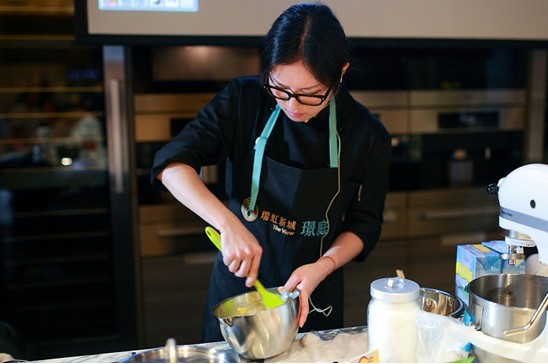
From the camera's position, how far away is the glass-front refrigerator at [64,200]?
2.56 m

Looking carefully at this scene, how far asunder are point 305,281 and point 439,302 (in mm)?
292

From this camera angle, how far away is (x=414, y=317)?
1100mm

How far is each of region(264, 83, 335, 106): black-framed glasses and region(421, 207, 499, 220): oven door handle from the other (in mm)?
1685

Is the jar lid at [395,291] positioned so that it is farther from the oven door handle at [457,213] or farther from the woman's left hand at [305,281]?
the oven door handle at [457,213]

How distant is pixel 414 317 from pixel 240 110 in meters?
0.77

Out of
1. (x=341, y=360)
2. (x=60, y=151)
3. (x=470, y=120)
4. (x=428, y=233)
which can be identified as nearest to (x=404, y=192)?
(x=428, y=233)

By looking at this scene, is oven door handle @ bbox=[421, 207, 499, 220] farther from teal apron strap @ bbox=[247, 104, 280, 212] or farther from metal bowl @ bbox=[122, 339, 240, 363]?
metal bowl @ bbox=[122, 339, 240, 363]

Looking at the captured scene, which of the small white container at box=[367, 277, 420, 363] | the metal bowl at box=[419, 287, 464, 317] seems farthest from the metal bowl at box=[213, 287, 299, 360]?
the metal bowl at box=[419, 287, 464, 317]

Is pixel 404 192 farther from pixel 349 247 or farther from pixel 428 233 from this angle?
pixel 349 247

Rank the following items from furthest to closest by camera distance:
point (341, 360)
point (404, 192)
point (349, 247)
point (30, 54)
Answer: point (404, 192), point (30, 54), point (349, 247), point (341, 360)

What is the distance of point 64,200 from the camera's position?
8.70 ft

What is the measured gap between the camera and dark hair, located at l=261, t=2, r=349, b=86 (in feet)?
4.43

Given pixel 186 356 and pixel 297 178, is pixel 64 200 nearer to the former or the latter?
pixel 297 178

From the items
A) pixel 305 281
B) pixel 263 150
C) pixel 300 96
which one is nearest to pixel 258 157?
pixel 263 150
